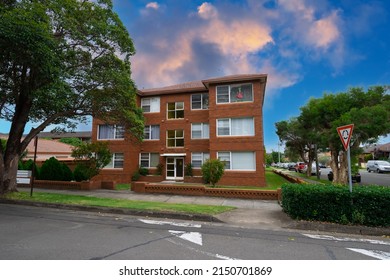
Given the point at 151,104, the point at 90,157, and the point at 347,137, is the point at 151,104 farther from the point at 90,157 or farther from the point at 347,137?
the point at 347,137

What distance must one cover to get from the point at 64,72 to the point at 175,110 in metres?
12.8

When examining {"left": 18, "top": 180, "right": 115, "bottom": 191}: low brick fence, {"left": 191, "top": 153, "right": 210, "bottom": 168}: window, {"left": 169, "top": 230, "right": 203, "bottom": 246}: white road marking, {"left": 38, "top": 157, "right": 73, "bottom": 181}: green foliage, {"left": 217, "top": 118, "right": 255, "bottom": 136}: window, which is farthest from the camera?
{"left": 191, "top": 153, "right": 210, "bottom": 168}: window

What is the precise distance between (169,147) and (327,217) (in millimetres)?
17131

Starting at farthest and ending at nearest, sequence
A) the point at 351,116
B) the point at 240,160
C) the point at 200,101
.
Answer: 1. the point at 200,101
2. the point at 240,160
3. the point at 351,116

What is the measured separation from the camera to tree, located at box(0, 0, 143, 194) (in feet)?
34.2

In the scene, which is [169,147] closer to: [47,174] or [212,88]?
[212,88]

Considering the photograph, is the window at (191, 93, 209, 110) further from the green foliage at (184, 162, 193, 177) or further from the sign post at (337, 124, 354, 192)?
the sign post at (337, 124, 354, 192)

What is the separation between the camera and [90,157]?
17.4 m

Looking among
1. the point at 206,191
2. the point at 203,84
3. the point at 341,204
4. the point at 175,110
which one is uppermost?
the point at 203,84

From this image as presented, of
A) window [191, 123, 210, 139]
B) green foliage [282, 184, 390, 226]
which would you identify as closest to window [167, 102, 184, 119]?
window [191, 123, 210, 139]

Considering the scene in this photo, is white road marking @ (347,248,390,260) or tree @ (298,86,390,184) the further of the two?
tree @ (298,86,390,184)

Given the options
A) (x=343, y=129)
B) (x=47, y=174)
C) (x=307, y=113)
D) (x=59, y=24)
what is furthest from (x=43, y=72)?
(x=307, y=113)

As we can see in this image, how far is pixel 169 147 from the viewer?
2345 cm

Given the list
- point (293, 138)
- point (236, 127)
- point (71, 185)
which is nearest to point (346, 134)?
point (236, 127)
